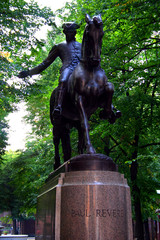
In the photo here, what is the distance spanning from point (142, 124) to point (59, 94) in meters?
7.09

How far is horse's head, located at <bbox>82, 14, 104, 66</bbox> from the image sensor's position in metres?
5.26

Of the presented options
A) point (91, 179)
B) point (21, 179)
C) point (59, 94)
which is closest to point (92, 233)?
point (91, 179)

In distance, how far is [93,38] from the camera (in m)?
5.30

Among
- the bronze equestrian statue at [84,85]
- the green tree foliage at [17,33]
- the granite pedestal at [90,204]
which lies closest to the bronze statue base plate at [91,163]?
the granite pedestal at [90,204]

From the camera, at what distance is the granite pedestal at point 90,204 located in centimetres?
442

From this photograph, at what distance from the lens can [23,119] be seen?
26531 mm

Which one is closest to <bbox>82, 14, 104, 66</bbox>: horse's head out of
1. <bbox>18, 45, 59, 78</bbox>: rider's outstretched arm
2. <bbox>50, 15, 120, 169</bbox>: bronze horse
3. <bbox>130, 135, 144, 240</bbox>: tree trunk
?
<bbox>50, 15, 120, 169</bbox>: bronze horse

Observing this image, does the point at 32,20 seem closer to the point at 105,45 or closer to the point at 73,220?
the point at 105,45

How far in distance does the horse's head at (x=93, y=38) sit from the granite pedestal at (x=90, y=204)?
1.85 meters

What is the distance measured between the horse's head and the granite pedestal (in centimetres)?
185

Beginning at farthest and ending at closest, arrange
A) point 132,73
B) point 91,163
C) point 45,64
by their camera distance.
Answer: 1. point 132,73
2. point 45,64
3. point 91,163

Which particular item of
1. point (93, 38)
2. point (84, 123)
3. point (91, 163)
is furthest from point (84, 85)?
point (91, 163)

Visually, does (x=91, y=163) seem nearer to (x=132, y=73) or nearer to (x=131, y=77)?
(x=131, y=77)

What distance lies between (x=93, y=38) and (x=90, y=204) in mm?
2896
